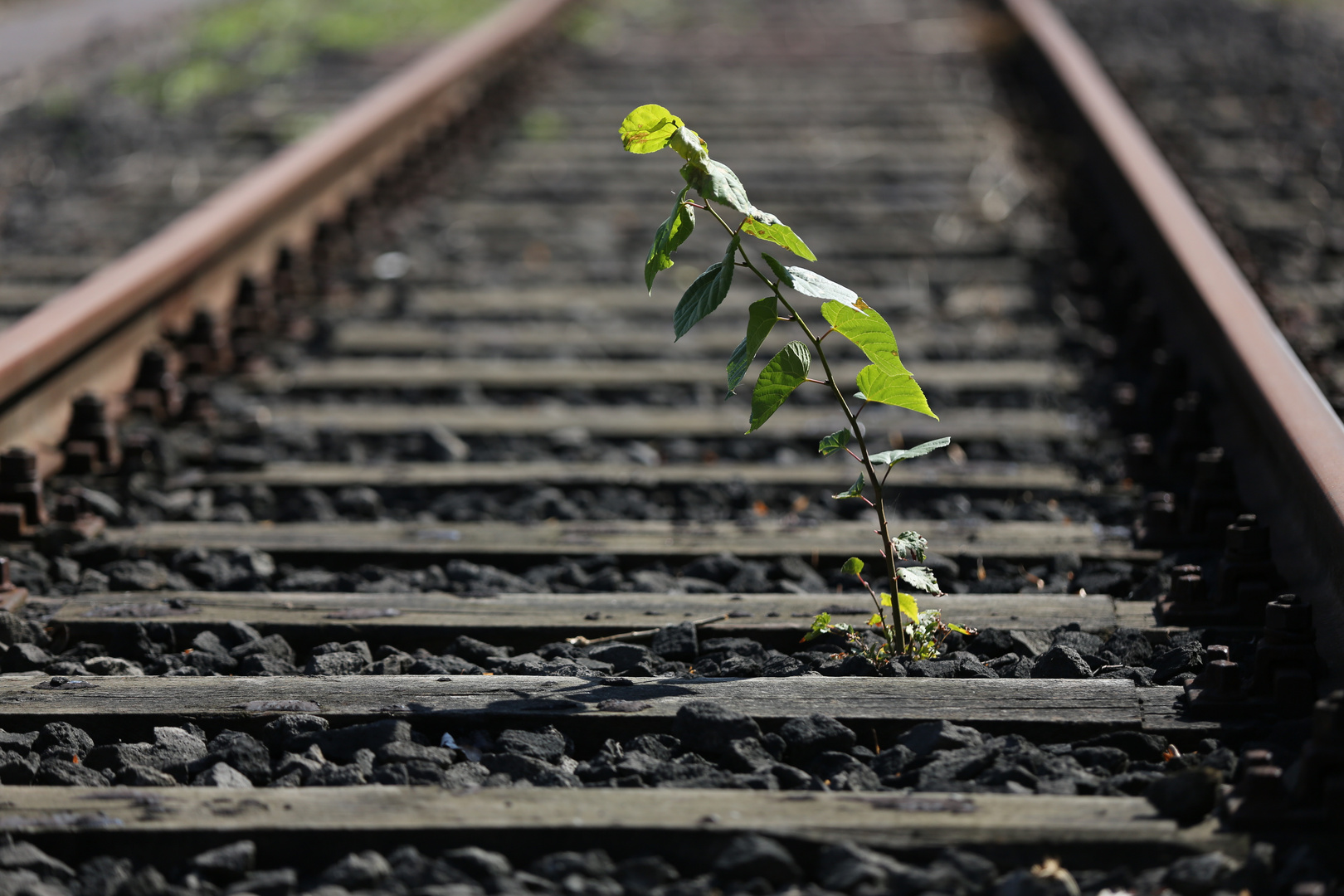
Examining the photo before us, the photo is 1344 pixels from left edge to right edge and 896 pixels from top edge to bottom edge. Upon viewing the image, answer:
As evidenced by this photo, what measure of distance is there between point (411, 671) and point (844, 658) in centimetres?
72

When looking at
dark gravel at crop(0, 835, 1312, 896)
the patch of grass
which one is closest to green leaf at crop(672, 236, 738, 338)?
dark gravel at crop(0, 835, 1312, 896)

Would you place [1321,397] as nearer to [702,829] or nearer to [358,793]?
[702,829]

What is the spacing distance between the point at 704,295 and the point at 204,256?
2532mm

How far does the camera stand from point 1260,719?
202cm

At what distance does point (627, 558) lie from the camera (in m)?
2.83

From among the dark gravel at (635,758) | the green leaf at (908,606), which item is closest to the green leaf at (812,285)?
the green leaf at (908,606)

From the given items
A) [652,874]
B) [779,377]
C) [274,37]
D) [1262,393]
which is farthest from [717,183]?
[274,37]

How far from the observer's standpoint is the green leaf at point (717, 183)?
1980 mm

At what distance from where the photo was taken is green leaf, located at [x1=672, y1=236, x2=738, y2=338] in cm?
198

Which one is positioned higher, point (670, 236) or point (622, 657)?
point (670, 236)

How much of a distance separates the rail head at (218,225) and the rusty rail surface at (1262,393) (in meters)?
2.61

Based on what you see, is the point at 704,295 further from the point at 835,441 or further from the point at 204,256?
the point at 204,256

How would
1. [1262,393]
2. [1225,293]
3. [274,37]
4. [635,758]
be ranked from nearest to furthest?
1. [635,758]
2. [1262,393]
3. [1225,293]
4. [274,37]

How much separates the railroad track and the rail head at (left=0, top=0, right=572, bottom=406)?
0.9 inches
